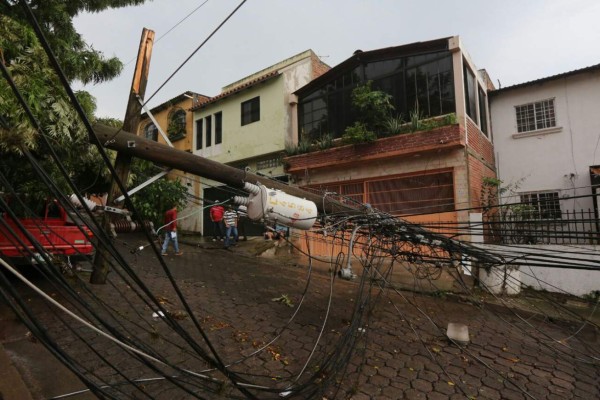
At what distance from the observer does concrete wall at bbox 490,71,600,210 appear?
34.0 feet

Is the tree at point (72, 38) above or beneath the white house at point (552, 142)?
above

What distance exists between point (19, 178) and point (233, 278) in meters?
4.79

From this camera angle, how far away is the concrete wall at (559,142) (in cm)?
1035

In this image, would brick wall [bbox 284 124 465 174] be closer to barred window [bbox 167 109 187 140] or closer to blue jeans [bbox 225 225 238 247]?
blue jeans [bbox 225 225 238 247]

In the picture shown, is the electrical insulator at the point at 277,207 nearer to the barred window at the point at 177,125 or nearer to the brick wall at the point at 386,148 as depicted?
the brick wall at the point at 386,148

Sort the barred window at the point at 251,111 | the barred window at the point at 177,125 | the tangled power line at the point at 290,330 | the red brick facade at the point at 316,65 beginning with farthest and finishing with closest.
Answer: the barred window at the point at 177,125
the barred window at the point at 251,111
the red brick facade at the point at 316,65
the tangled power line at the point at 290,330

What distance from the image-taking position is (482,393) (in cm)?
394

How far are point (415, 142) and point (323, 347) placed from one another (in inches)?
274

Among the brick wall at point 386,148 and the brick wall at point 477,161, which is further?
the brick wall at point 477,161

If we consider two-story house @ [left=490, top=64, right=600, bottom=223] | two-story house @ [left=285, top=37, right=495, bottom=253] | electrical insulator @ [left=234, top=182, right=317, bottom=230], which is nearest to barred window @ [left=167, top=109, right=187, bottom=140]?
two-story house @ [left=285, top=37, right=495, bottom=253]

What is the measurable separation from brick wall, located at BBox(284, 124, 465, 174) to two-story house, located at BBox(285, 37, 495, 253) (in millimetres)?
26

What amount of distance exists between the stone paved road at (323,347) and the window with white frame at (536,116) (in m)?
7.23

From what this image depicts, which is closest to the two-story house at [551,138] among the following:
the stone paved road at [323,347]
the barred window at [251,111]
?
the stone paved road at [323,347]

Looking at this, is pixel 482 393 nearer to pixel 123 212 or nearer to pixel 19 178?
pixel 123 212
